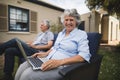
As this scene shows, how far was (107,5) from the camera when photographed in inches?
390

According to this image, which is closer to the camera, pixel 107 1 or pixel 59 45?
pixel 59 45

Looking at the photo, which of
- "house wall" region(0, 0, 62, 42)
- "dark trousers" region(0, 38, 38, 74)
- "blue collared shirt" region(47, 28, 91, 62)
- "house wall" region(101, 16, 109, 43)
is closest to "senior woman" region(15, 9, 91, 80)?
"blue collared shirt" region(47, 28, 91, 62)

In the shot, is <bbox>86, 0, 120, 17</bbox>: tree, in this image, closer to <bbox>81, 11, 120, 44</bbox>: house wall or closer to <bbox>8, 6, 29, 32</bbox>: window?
<bbox>8, 6, 29, 32</bbox>: window

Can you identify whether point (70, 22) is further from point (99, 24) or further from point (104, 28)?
point (104, 28)

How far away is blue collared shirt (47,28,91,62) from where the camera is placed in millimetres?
2514

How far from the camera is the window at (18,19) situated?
10992mm

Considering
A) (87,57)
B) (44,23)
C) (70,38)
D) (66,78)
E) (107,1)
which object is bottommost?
(66,78)

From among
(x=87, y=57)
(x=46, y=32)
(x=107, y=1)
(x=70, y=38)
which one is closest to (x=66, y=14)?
(x=70, y=38)

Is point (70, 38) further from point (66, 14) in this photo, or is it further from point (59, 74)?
point (59, 74)

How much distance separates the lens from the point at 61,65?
237 centimetres

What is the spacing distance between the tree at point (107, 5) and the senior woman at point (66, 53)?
7.26 meters

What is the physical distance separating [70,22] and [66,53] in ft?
1.47

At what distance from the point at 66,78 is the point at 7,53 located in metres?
1.84

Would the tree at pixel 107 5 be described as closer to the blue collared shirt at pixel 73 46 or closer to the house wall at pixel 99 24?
the house wall at pixel 99 24
